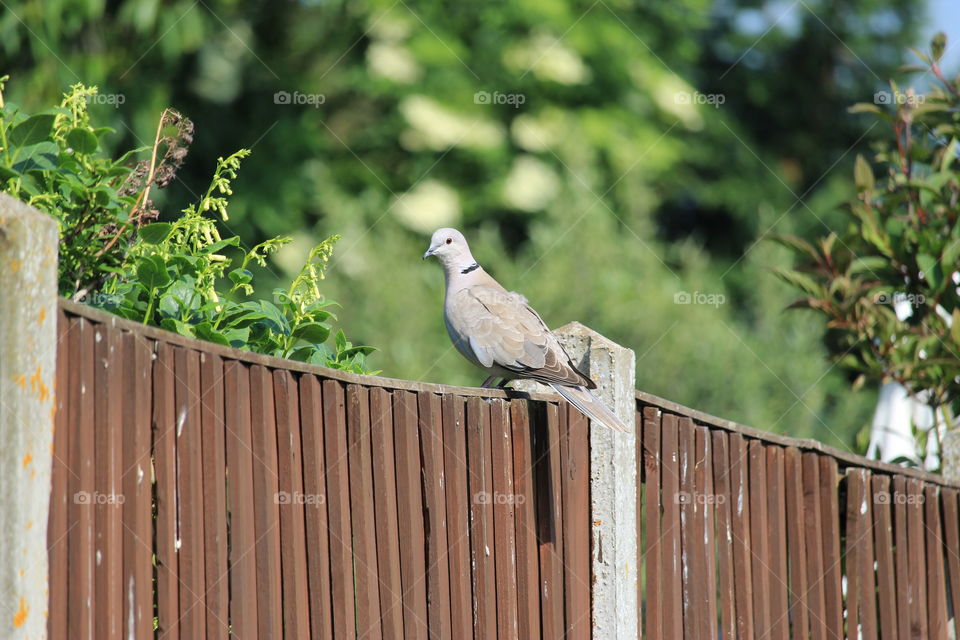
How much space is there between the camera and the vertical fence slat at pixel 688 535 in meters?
4.18

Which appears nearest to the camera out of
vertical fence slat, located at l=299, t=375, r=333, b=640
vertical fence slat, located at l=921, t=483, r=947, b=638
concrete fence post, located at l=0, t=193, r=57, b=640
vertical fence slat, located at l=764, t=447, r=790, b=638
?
concrete fence post, located at l=0, t=193, r=57, b=640

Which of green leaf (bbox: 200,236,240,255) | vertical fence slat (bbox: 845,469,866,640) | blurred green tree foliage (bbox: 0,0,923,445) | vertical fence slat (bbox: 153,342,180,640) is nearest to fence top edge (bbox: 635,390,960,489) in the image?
vertical fence slat (bbox: 845,469,866,640)

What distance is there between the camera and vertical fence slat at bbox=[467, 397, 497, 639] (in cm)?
352

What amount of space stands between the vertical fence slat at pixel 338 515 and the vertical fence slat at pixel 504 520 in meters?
0.65

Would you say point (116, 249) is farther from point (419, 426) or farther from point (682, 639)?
point (682, 639)

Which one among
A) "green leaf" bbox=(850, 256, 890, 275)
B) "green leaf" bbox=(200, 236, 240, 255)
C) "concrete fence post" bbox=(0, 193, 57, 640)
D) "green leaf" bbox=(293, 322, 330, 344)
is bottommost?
"concrete fence post" bbox=(0, 193, 57, 640)

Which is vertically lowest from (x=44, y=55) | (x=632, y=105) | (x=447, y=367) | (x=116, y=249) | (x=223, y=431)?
(x=223, y=431)

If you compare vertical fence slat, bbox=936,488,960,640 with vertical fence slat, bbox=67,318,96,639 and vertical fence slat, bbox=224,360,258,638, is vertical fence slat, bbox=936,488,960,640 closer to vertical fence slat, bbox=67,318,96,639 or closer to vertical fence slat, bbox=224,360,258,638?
vertical fence slat, bbox=224,360,258,638

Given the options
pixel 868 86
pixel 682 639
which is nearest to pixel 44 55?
pixel 682 639

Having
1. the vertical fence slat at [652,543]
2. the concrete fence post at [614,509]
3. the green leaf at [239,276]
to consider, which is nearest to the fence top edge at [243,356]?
the green leaf at [239,276]

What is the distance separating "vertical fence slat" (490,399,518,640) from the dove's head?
1.51m

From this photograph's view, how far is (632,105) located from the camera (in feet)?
44.6

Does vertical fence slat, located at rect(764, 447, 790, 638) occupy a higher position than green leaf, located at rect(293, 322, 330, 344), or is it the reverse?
green leaf, located at rect(293, 322, 330, 344)

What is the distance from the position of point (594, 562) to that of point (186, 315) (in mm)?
1681
